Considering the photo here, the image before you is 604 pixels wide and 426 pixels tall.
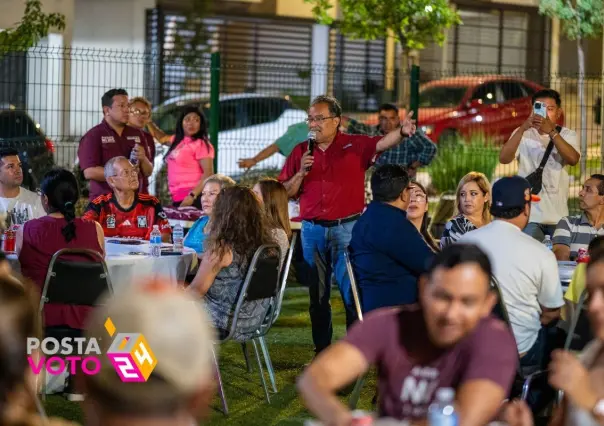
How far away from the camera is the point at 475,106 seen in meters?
18.2

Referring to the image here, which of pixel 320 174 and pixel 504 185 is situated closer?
pixel 504 185

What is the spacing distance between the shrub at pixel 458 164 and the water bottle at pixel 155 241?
7.46 m

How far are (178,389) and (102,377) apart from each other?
18cm

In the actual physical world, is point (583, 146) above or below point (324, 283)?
above

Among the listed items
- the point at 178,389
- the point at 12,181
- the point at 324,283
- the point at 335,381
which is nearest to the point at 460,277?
the point at 335,381

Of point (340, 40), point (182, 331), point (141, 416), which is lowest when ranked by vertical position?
point (141, 416)

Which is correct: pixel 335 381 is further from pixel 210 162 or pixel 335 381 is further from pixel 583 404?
pixel 210 162

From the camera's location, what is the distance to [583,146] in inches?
560

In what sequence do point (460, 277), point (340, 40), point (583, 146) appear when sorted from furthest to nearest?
point (340, 40), point (583, 146), point (460, 277)

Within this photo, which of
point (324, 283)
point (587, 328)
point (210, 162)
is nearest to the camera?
point (587, 328)

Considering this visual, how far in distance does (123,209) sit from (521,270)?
11.6 ft

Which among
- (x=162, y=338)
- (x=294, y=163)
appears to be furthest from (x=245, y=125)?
(x=162, y=338)

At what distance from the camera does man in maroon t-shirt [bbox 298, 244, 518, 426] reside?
361 cm

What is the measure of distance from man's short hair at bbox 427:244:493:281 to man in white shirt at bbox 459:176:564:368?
188 centimetres
